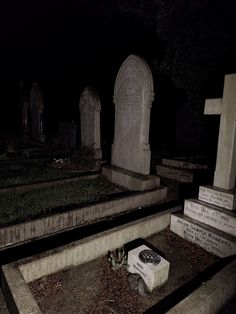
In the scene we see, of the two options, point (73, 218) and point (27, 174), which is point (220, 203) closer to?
point (73, 218)

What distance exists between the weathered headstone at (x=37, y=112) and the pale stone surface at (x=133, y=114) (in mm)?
6022

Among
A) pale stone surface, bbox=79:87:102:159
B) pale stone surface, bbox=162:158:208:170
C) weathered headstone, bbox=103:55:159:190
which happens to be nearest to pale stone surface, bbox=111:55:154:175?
weathered headstone, bbox=103:55:159:190

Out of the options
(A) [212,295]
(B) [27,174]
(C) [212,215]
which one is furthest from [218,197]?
(B) [27,174]

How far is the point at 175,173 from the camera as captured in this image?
282 inches

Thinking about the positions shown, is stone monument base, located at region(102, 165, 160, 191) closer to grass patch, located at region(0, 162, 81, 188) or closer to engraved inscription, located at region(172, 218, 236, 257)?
grass patch, located at region(0, 162, 81, 188)

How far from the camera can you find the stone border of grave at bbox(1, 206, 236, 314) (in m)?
2.08

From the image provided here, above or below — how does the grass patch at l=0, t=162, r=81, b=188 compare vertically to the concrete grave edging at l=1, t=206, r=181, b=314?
above

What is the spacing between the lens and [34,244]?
11.6 ft

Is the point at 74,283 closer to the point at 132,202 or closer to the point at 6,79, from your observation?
the point at 132,202

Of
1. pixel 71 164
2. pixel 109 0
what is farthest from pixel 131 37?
pixel 71 164

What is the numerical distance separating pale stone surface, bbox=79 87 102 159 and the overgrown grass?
82.0 inches

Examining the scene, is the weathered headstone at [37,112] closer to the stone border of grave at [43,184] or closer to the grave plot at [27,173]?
the grave plot at [27,173]

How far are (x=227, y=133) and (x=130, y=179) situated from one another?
8.28 feet

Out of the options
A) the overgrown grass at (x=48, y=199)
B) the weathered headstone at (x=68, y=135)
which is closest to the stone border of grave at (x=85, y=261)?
the overgrown grass at (x=48, y=199)
